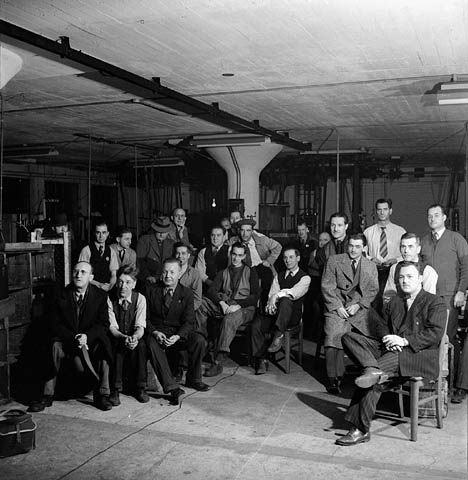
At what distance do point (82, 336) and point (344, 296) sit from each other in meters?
2.70

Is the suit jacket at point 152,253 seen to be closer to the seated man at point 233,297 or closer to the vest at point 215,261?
the vest at point 215,261

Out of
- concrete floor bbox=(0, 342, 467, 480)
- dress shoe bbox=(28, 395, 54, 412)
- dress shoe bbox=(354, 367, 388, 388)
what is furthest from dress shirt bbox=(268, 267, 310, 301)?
dress shoe bbox=(28, 395, 54, 412)

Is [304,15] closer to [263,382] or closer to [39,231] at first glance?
[263,382]

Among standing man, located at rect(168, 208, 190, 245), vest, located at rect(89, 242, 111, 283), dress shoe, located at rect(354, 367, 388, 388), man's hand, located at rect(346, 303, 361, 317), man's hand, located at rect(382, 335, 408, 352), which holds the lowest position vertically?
dress shoe, located at rect(354, 367, 388, 388)

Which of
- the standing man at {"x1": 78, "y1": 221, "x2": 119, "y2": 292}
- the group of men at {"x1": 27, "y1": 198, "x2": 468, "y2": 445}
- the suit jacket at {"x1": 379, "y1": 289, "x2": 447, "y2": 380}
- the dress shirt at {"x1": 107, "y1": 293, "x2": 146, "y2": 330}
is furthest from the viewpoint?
the standing man at {"x1": 78, "y1": 221, "x2": 119, "y2": 292}

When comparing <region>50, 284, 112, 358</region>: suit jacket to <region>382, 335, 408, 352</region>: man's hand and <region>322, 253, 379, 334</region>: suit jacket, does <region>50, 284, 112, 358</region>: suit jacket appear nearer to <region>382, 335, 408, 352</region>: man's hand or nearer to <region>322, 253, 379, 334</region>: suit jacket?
<region>322, 253, 379, 334</region>: suit jacket

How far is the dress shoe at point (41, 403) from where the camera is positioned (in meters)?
5.38

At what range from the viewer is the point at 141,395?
5.64 metres

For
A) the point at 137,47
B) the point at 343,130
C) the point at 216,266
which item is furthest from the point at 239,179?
the point at 137,47

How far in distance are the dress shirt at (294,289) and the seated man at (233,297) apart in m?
0.21

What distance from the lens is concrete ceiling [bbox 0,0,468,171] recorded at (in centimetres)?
414

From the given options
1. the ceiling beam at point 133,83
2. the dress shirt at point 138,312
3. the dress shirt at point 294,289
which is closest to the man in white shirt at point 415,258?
the dress shirt at point 294,289

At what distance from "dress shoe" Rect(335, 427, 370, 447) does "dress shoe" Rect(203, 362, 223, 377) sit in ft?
7.32

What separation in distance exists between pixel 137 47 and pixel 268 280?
12.2 feet
